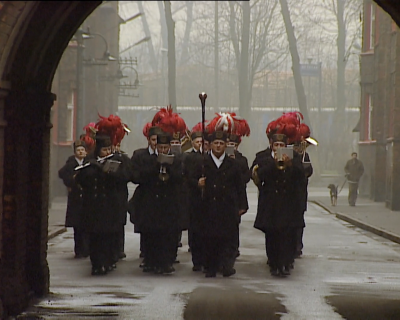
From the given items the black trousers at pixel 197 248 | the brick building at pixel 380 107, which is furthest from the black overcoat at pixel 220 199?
the brick building at pixel 380 107

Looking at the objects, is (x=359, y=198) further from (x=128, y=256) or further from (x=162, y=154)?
(x=162, y=154)

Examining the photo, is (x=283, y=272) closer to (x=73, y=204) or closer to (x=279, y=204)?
(x=279, y=204)

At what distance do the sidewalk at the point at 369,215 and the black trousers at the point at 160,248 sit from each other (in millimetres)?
6841

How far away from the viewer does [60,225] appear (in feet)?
70.7

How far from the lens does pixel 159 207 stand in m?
13.4

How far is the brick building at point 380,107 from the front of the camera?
95.9 feet

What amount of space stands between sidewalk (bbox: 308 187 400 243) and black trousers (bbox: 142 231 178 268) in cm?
684

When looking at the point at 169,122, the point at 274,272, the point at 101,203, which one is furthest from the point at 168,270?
the point at 169,122

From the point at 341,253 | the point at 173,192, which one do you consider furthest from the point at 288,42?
the point at 173,192

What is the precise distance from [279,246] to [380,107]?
76.8 feet

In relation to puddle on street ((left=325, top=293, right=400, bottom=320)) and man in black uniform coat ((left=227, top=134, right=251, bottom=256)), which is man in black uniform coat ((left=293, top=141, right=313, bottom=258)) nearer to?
man in black uniform coat ((left=227, top=134, right=251, bottom=256))

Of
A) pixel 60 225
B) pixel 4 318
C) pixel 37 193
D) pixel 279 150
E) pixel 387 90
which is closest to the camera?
pixel 4 318

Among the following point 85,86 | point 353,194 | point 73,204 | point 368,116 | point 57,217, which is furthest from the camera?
point 85,86

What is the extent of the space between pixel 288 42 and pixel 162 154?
3482cm
